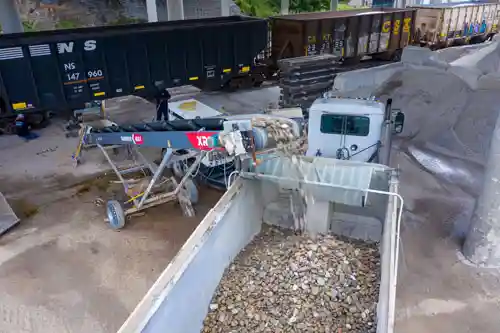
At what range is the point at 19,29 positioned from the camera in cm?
1764

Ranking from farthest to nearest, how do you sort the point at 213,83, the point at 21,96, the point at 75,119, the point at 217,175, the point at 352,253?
the point at 213,83
the point at 75,119
the point at 21,96
the point at 217,175
the point at 352,253

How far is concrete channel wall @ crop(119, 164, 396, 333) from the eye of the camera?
3.82m

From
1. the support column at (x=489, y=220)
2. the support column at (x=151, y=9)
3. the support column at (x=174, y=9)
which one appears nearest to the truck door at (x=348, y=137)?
the support column at (x=489, y=220)

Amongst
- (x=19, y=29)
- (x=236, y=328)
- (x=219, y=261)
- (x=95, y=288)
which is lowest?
(x=95, y=288)

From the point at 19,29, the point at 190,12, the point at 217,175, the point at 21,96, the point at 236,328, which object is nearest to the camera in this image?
the point at 236,328

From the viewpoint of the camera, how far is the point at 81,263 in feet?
23.4

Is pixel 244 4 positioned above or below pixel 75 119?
above

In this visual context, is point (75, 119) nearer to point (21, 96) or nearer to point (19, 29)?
point (21, 96)

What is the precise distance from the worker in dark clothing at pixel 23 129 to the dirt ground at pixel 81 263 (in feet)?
16.1

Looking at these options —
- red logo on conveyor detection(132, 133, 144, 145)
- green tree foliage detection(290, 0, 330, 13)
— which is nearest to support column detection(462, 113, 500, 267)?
red logo on conveyor detection(132, 133, 144, 145)

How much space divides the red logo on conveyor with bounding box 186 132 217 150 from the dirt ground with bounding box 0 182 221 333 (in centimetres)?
243

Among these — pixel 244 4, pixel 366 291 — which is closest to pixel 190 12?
pixel 244 4

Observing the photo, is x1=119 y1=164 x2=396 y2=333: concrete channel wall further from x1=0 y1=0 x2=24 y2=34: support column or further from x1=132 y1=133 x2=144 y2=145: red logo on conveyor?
x1=0 y1=0 x2=24 y2=34: support column

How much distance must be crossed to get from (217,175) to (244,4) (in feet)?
60.6
